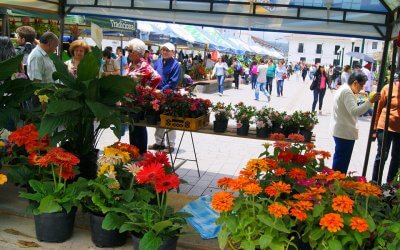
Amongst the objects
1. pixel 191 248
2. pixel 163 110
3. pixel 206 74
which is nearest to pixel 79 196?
pixel 191 248

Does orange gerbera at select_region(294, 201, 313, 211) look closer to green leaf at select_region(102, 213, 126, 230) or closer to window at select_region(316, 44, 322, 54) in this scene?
green leaf at select_region(102, 213, 126, 230)

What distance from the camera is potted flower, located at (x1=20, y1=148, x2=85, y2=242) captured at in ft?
8.46

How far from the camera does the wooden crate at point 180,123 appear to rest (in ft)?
15.4

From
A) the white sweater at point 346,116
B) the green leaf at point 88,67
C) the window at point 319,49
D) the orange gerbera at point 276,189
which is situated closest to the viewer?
the orange gerbera at point 276,189

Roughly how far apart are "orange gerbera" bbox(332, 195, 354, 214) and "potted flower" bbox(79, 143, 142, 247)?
1123mm

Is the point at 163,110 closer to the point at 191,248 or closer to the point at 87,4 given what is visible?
the point at 87,4

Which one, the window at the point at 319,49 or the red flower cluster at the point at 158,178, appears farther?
the window at the point at 319,49

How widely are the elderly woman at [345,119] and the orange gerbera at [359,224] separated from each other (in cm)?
314

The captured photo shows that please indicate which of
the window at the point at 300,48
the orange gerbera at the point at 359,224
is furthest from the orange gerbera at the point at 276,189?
the window at the point at 300,48

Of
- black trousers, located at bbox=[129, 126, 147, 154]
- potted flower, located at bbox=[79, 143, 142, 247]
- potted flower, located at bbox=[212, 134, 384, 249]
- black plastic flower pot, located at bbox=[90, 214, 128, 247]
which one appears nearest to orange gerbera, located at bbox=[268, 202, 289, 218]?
potted flower, located at bbox=[212, 134, 384, 249]

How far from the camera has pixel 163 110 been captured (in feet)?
15.7

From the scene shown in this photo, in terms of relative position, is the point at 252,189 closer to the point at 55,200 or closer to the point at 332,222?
the point at 332,222

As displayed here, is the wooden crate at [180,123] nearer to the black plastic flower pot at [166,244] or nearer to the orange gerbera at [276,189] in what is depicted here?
the black plastic flower pot at [166,244]

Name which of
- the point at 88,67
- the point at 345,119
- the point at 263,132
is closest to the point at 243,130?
the point at 263,132
